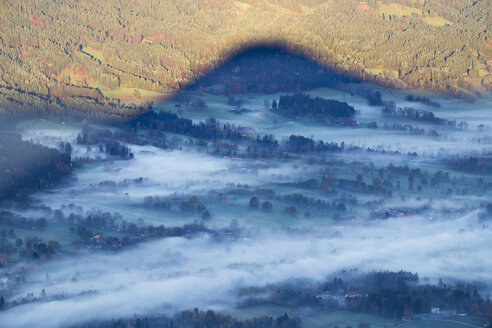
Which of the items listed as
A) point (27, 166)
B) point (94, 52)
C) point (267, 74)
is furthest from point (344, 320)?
point (94, 52)

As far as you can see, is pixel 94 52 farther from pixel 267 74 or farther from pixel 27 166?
pixel 27 166

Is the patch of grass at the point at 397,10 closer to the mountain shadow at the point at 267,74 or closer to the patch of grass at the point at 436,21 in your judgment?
the patch of grass at the point at 436,21

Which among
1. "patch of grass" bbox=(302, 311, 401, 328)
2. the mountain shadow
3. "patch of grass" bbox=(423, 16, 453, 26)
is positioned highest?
"patch of grass" bbox=(423, 16, 453, 26)

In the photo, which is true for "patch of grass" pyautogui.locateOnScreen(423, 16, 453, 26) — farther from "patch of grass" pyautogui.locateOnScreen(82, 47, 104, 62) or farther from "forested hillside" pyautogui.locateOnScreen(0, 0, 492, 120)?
"patch of grass" pyautogui.locateOnScreen(82, 47, 104, 62)

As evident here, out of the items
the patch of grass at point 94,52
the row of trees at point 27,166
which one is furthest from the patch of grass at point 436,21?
the row of trees at point 27,166

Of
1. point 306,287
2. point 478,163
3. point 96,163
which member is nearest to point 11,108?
point 96,163

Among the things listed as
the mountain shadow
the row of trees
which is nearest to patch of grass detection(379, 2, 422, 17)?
the mountain shadow

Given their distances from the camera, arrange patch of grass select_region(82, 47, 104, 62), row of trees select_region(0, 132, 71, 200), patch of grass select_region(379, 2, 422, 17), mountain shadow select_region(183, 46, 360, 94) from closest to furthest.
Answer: row of trees select_region(0, 132, 71, 200) < mountain shadow select_region(183, 46, 360, 94) < patch of grass select_region(82, 47, 104, 62) < patch of grass select_region(379, 2, 422, 17)

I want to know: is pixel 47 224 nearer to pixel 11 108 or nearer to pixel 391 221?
pixel 391 221
